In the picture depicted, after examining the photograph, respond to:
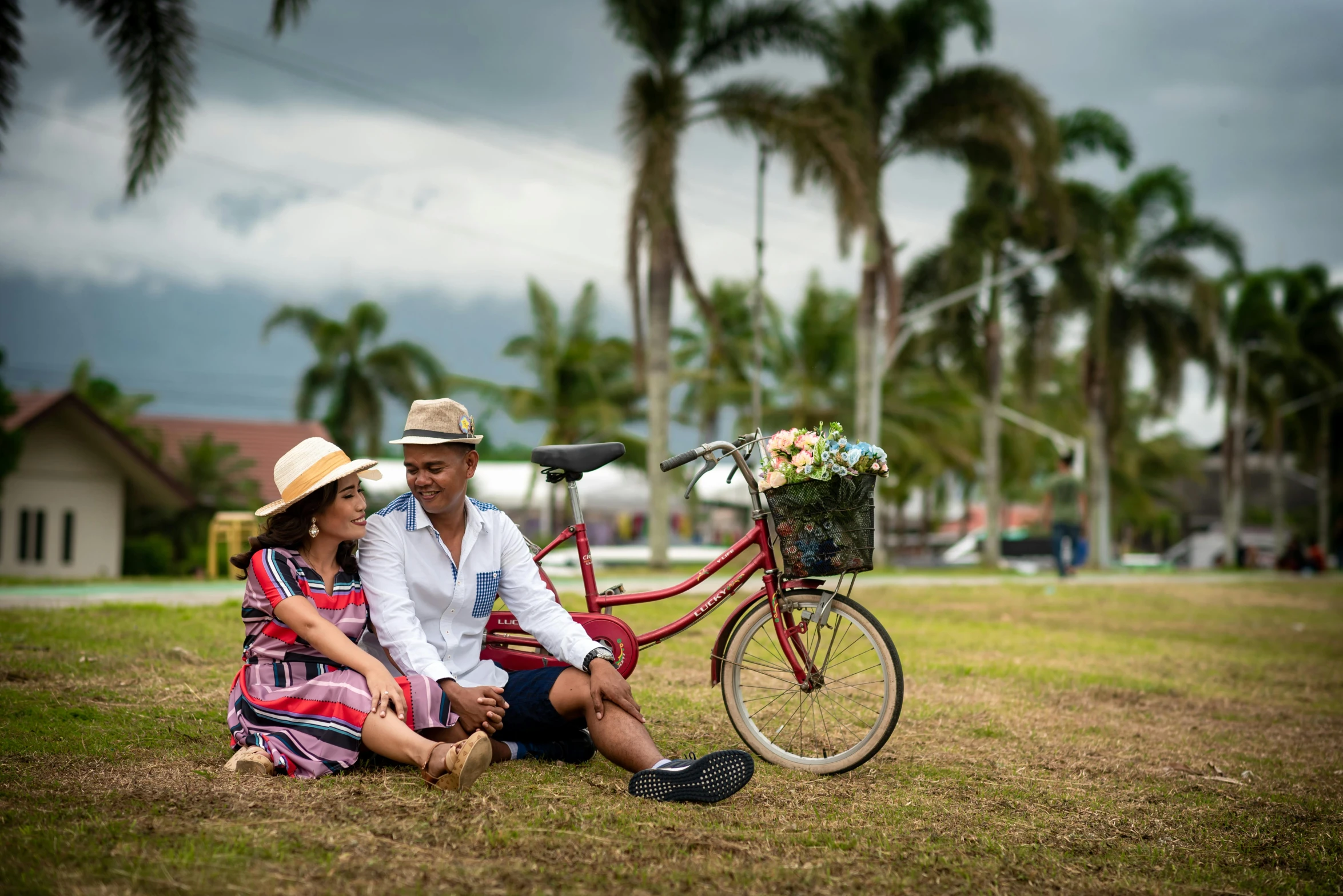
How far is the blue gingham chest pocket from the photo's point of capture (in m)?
4.28

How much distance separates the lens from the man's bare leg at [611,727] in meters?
3.97

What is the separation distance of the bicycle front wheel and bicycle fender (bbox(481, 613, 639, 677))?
40 centimetres

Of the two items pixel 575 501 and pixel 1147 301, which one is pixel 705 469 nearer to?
pixel 575 501

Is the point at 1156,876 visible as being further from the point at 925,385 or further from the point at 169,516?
the point at 925,385

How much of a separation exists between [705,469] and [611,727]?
1.17 metres

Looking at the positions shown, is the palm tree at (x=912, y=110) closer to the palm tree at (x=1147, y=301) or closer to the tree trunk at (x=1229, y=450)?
the palm tree at (x=1147, y=301)

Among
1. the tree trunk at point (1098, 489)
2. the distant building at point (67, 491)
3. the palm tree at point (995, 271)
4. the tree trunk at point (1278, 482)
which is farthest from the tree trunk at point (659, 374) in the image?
the tree trunk at point (1278, 482)

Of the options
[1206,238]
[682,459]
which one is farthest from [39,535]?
[1206,238]

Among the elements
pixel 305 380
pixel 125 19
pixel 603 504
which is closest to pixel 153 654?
pixel 125 19

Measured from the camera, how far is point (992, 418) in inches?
1112

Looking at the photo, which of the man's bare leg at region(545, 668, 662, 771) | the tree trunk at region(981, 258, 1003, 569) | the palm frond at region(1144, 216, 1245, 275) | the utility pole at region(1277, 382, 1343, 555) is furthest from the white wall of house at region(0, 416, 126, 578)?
the utility pole at region(1277, 382, 1343, 555)

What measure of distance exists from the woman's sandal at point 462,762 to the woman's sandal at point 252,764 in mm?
555

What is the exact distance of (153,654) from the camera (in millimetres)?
6754

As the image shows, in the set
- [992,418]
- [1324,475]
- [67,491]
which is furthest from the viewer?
[1324,475]
